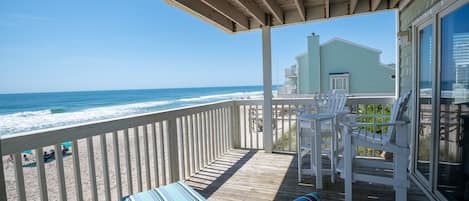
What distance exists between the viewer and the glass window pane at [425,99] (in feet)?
8.11

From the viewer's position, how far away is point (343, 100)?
310 cm

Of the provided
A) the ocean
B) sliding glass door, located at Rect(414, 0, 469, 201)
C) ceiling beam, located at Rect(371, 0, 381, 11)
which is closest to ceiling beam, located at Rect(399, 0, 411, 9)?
ceiling beam, located at Rect(371, 0, 381, 11)

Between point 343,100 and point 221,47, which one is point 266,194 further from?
point 221,47

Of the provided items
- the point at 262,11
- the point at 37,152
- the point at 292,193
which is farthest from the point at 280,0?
the point at 37,152

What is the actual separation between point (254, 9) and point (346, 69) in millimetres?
9654

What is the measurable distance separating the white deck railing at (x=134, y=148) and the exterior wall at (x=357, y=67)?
8108 mm

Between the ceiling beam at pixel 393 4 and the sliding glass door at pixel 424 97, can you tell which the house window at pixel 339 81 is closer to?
the ceiling beam at pixel 393 4

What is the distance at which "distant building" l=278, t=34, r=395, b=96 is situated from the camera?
456 inches

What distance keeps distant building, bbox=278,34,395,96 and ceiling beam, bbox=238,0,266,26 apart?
27.0 ft

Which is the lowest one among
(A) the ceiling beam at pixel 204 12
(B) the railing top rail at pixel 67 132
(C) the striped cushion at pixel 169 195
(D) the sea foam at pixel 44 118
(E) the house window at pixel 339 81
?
(D) the sea foam at pixel 44 118

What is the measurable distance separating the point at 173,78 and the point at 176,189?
24297 millimetres

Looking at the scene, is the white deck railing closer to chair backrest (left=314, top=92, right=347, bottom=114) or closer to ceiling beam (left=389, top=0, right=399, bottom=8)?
chair backrest (left=314, top=92, right=347, bottom=114)

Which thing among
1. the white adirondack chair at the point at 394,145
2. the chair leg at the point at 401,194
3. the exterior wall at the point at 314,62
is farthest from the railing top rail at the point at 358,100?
the exterior wall at the point at 314,62

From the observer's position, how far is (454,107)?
2.03 meters
